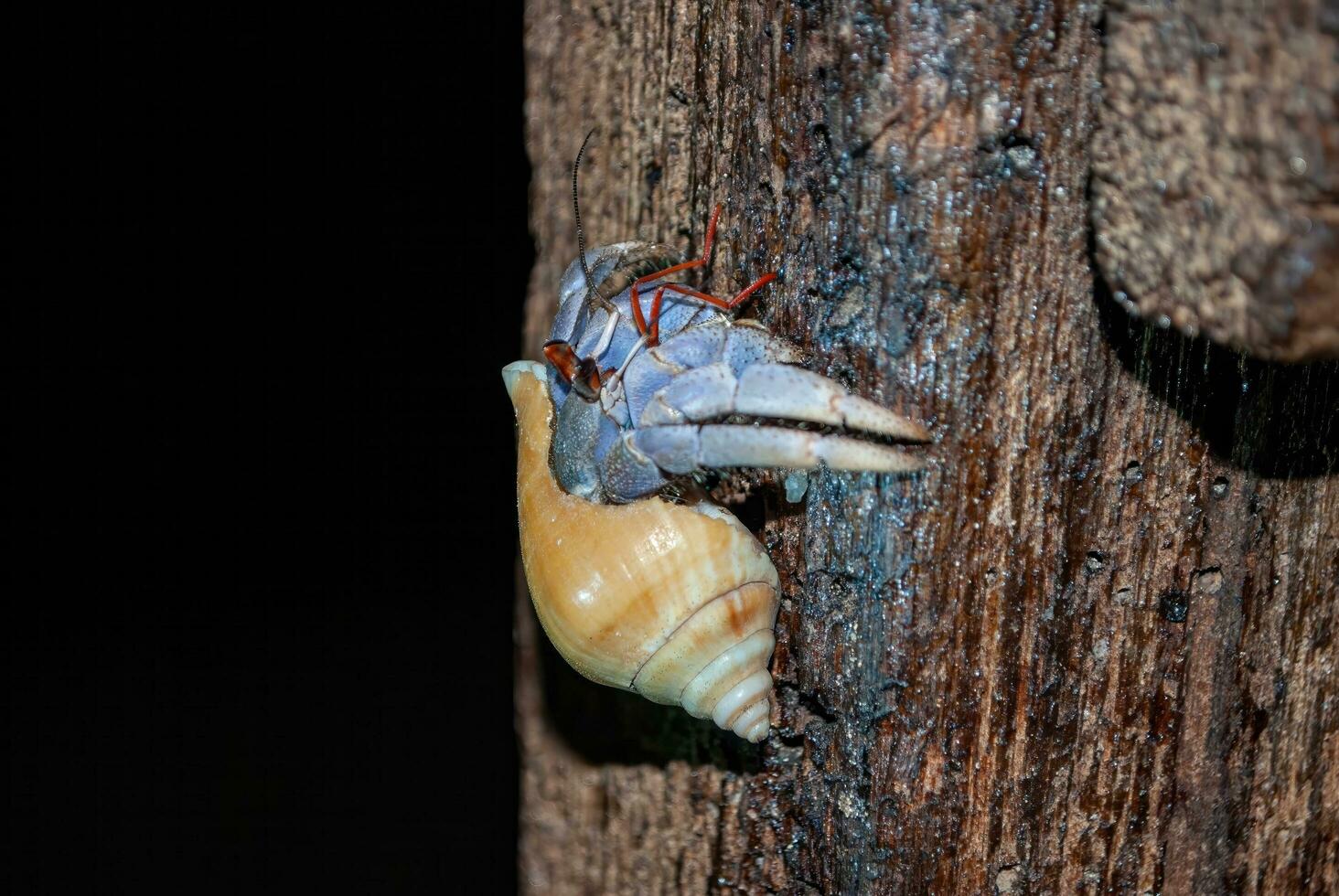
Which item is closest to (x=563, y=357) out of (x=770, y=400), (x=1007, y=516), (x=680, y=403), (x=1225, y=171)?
(x=680, y=403)

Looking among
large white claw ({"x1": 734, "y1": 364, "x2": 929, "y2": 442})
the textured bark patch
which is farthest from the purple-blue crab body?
the textured bark patch

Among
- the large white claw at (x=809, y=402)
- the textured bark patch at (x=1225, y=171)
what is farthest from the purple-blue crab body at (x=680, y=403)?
the textured bark patch at (x=1225, y=171)

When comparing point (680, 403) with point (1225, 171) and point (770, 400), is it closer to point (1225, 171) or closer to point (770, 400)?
point (770, 400)

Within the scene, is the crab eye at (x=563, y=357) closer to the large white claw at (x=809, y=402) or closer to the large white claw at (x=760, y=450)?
the large white claw at (x=760, y=450)

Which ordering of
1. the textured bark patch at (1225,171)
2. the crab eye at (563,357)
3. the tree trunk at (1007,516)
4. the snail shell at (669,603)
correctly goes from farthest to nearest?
the crab eye at (563,357)
the snail shell at (669,603)
the tree trunk at (1007,516)
the textured bark patch at (1225,171)

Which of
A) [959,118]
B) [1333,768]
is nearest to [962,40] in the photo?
[959,118]

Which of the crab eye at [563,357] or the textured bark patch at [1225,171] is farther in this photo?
the crab eye at [563,357]

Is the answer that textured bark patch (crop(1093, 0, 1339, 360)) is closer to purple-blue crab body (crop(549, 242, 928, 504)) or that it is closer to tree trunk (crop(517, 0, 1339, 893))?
tree trunk (crop(517, 0, 1339, 893))
